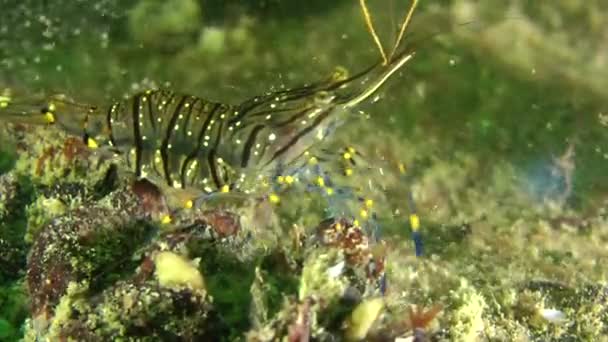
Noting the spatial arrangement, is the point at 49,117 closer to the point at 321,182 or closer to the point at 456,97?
the point at 321,182

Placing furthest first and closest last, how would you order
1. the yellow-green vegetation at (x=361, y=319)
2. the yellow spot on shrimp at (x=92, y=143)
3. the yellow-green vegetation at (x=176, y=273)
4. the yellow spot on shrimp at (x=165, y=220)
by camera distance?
the yellow spot on shrimp at (x=92, y=143) → the yellow spot on shrimp at (x=165, y=220) → the yellow-green vegetation at (x=176, y=273) → the yellow-green vegetation at (x=361, y=319)

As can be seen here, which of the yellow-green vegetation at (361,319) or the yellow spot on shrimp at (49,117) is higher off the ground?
the yellow spot on shrimp at (49,117)

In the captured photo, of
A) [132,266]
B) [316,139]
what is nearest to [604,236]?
[316,139]

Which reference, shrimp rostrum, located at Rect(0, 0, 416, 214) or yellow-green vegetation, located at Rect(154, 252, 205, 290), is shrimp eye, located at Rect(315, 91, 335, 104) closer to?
shrimp rostrum, located at Rect(0, 0, 416, 214)

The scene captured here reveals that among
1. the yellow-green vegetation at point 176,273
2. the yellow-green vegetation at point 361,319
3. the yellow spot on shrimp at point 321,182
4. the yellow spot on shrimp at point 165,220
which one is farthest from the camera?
the yellow spot on shrimp at point 321,182

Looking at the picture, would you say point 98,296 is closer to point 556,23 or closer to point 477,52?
point 477,52

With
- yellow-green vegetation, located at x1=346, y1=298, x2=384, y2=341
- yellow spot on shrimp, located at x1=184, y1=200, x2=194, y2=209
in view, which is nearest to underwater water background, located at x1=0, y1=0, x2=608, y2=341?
yellow spot on shrimp, located at x1=184, y1=200, x2=194, y2=209

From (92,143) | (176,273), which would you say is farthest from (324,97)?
(92,143)

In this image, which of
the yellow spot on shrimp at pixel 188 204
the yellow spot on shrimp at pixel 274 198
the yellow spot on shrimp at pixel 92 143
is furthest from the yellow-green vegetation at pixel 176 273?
the yellow spot on shrimp at pixel 92 143

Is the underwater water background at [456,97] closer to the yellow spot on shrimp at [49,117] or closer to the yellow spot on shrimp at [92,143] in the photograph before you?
the yellow spot on shrimp at [49,117]
